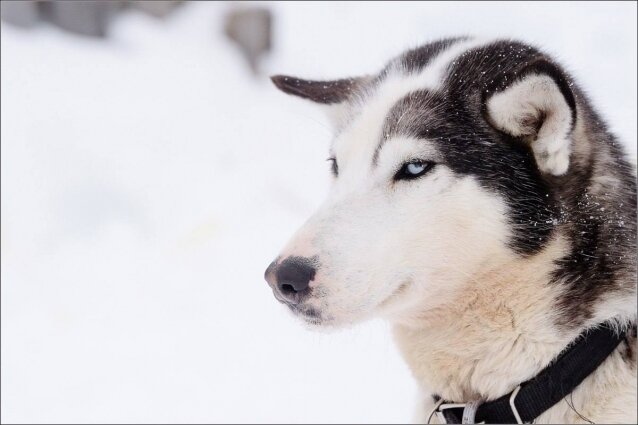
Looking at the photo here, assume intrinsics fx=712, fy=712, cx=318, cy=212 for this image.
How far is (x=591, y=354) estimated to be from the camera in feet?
6.59

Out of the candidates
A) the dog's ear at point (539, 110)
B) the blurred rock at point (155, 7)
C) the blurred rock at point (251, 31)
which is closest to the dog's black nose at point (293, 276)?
the dog's ear at point (539, 110)

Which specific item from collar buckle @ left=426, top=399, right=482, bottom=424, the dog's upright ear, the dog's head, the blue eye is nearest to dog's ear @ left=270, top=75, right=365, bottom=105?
the dog's upright ear

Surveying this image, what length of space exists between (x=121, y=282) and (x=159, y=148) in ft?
4.92

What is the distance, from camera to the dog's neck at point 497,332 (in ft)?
6.75

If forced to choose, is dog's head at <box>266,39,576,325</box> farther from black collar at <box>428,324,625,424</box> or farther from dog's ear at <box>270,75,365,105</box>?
dog's ear at <box>270,75,365,105</box>

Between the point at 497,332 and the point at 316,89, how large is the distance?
1.21m

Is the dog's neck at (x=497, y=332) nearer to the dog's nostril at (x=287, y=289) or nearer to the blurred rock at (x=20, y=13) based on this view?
the dog's nostril at (x=287, y=289)

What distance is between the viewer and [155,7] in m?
6.39

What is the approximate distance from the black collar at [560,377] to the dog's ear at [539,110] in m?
0.49

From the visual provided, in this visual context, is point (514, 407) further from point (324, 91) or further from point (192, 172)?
point (192, 172)

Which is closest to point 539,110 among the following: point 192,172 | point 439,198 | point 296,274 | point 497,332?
point 439,198

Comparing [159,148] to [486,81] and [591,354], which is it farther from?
[591,354]

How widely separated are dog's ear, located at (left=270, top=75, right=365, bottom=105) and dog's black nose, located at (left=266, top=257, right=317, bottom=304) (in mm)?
1019

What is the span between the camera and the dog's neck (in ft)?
6.75
